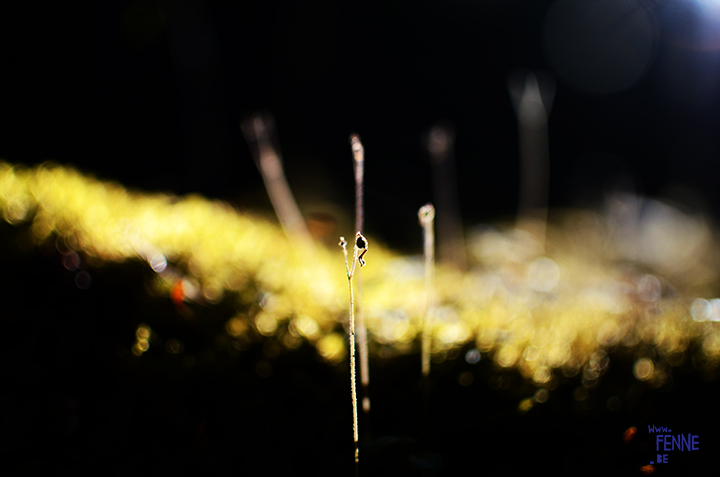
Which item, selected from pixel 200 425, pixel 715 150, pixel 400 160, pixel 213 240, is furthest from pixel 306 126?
pixel 715 150

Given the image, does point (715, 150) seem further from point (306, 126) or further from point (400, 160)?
point (306, 126)

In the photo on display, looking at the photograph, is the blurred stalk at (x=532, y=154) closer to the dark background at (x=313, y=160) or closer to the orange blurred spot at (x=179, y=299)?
the dark background at (x=313, y=160)

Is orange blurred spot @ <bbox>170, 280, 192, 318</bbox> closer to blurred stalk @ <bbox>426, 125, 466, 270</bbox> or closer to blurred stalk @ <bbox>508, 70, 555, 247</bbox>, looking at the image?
blurred stalk @ <bbox>426, 125, 466, 270</bbox>

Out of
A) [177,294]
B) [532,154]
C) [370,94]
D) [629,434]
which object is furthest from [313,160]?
[629,434]

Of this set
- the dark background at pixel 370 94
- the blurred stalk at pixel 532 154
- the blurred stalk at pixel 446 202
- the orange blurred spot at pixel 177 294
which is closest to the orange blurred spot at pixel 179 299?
the orange blurred spot at pixel 177 294

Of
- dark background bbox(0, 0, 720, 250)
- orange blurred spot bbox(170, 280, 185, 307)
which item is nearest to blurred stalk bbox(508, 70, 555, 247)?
dark background bbox(0, 0, 720, 250)

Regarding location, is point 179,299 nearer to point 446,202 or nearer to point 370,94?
point 446,202

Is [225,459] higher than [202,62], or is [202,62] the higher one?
[202,62]
